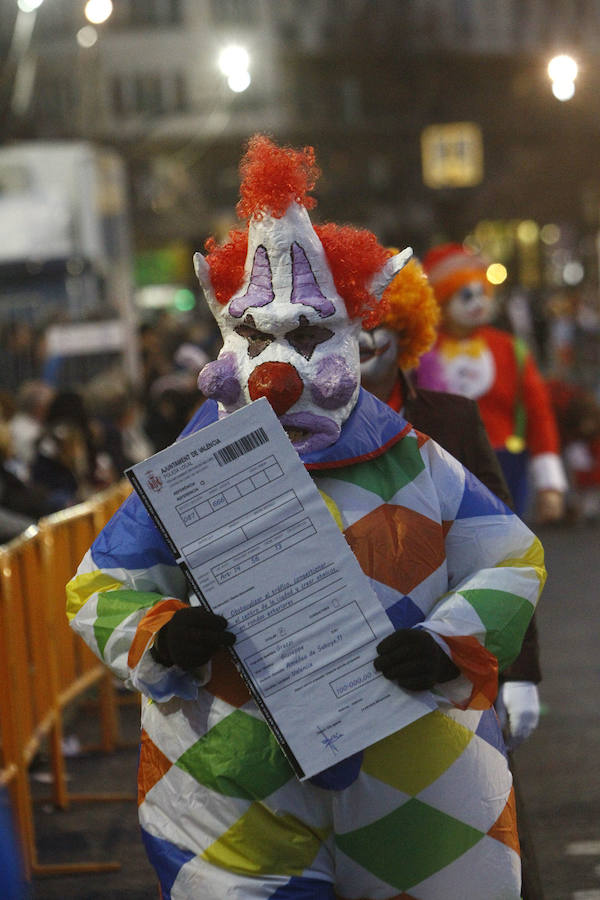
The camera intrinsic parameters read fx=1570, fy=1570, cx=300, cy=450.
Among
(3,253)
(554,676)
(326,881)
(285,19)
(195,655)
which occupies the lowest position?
(554,676)

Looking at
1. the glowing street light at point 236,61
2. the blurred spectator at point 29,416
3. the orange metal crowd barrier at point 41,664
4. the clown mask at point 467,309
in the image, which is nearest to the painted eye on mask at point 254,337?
the orange metal crowd barrier at point 41,664

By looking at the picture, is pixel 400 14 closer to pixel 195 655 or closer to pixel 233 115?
pixel 233 115

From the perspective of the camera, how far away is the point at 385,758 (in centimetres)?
295

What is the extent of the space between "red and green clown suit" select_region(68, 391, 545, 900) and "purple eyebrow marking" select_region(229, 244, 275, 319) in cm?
30

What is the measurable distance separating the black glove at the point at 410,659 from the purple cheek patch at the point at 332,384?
0.48m

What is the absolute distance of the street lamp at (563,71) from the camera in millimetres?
10414

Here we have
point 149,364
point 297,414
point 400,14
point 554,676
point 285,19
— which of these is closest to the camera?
point 297,414

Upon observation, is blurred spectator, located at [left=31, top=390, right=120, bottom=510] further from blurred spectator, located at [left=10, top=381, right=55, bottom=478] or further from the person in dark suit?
the person in dark suit

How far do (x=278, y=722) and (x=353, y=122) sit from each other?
64.8 m

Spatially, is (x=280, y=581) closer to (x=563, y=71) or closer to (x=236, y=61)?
(x=563, y=71)

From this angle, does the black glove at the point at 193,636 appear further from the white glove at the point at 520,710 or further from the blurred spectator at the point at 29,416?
the blurred spectator at the point at 29,416

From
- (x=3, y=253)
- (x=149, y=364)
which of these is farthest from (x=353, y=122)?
(x=149, y=364)

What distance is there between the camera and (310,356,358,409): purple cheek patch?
3025 mm

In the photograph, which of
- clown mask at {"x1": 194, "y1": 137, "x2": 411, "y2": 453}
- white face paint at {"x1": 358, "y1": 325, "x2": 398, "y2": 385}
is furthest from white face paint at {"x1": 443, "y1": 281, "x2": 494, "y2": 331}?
clown mask at {"x1": 194, "y1": 137, "x2": 411, "y2": 453}
